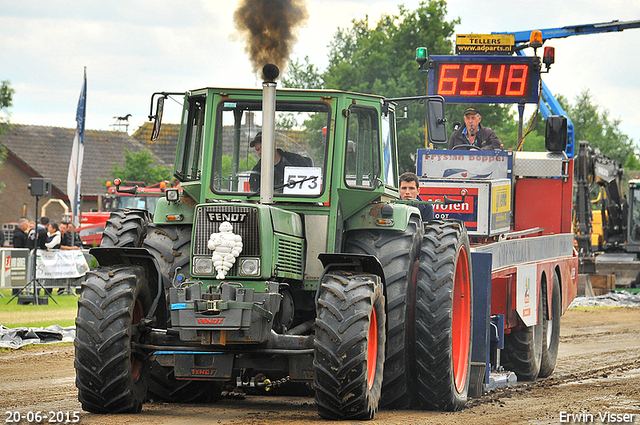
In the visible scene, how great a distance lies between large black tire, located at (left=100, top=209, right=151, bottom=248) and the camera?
8.25 metres

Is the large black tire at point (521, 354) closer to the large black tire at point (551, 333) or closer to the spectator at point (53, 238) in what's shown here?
the large black tire at point (551, 333)

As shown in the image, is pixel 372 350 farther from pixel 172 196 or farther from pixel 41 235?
pixel 41 235

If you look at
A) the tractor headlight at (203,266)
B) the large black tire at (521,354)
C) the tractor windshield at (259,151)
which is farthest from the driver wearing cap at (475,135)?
the tractor headlight at (203,266)

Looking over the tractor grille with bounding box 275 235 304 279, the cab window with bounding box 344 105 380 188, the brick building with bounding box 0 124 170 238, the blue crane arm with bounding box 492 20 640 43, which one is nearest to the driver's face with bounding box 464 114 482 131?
the cab window with bounding box 344 105 380 188

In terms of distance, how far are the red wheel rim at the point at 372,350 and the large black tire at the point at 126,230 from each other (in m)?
2.31

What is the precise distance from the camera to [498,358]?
35.1 feet

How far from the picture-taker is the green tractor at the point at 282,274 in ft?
22.4

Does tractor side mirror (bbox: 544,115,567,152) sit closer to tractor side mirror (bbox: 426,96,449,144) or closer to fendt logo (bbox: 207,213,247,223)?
tractor side mirror (bbox: 426,96,449,144)

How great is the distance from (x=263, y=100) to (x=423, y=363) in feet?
8.20

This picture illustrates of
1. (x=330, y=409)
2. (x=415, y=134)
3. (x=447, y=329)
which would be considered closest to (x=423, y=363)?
(x=447, y=329)

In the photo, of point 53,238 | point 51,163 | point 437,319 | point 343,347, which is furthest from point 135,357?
point 51,163

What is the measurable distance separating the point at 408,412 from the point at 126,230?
2.85m

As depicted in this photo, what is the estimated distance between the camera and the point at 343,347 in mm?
6668

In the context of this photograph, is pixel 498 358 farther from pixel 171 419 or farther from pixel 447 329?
pixel 171 419
